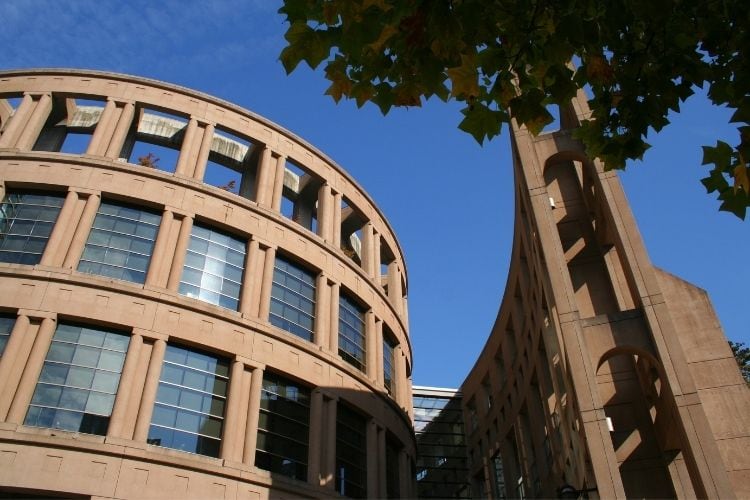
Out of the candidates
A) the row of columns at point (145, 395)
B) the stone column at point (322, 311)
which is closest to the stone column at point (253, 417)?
the row of columns at point (145, 395)

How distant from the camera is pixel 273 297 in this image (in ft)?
82.1

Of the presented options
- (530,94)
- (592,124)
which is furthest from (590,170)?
(530,94)

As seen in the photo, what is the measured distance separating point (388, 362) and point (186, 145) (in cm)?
1321

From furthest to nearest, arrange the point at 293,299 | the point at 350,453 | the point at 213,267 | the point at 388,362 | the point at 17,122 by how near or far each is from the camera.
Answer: the point at 388,362, the point at 293,299, the point at 17,122, the point at 350,453, the point at 213,267

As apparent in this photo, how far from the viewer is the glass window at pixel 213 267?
23.0 m

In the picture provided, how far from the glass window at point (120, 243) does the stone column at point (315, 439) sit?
24.2 feet

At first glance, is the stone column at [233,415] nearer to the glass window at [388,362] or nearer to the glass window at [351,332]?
the glass window at [351,332]

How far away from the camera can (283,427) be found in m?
22.5

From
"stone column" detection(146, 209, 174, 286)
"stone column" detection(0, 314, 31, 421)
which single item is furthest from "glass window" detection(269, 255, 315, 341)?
"stone column" detection(0, 314, 31, 421)

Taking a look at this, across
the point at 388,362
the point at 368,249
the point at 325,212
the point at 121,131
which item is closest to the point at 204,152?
the point at 121,131

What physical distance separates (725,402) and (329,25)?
1894 centimetres

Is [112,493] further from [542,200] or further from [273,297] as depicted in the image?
[542,200]

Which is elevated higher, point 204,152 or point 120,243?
point 204,152

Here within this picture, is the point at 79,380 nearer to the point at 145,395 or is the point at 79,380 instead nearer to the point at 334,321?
the point at 145,395
